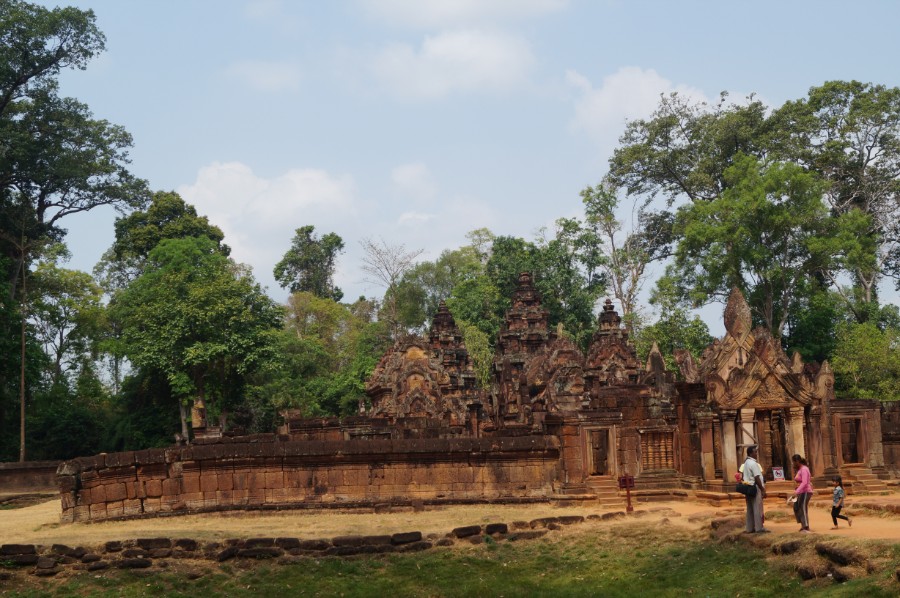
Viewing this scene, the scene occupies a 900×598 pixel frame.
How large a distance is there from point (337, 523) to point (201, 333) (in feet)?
85.7

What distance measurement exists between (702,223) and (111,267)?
42.3 meters

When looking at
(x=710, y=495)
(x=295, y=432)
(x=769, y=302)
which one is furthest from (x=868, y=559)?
(x=769, y=302)

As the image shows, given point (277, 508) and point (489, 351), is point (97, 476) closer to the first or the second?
point (277, 508)

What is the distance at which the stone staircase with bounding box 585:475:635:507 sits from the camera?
21.3 m

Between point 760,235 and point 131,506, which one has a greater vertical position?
point 760,235

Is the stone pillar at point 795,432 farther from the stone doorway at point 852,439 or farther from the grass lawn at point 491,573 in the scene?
the grass lawn at point 491,573

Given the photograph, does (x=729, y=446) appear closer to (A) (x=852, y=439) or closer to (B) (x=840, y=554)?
(A) (x=852, y=439)

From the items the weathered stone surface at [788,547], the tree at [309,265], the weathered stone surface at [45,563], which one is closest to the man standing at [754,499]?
the weathered stone surface at [788,547]

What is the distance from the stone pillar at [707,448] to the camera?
21048mm

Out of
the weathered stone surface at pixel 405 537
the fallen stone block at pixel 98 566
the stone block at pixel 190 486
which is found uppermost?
the stone block at pixel 190 486

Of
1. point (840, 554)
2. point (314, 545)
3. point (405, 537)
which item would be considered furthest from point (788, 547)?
point (314, 545)

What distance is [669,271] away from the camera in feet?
157

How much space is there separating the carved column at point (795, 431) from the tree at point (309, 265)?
62.6 metres

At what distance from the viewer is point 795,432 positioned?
21.1 metres
